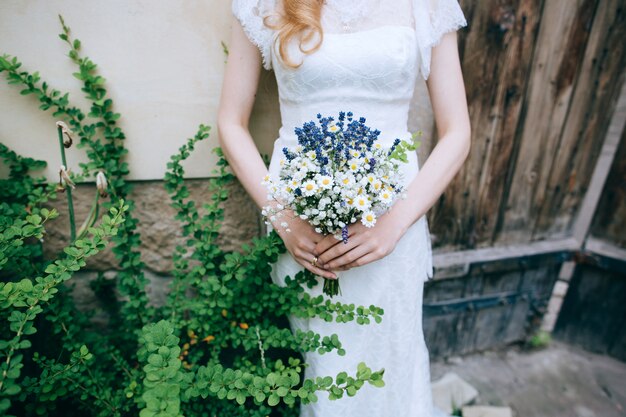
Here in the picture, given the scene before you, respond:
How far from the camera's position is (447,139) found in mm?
1296

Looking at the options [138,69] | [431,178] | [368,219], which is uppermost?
[138,69]

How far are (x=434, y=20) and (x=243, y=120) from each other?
28.0 inches

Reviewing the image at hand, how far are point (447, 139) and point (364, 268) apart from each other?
0.53m

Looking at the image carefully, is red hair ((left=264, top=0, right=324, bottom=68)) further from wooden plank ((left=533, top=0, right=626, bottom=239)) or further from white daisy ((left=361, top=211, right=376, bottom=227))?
wooden plank ((left=533, top=0, right=626, bottom=239))

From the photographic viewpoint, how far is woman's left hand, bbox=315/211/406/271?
3.68 feet

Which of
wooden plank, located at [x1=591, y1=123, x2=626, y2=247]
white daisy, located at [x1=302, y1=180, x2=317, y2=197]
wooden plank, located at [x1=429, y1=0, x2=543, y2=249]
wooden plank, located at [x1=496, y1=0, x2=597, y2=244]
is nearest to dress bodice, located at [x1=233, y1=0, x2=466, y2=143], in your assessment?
white daisy, located at [x1=302, y1=180, x2=317, y2=197]

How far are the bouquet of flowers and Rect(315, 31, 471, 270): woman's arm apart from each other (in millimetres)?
165

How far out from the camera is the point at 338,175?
89 centimetres

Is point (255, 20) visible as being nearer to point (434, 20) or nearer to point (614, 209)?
point (434, 20)

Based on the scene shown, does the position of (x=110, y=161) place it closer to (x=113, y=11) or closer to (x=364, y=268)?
(x=113, y=11)

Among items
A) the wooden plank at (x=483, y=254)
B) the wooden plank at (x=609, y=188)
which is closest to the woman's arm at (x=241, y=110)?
the wooden plank at (x=483, y=254)

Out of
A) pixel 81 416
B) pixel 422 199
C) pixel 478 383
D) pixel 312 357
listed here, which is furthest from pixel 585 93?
pixel 81 416

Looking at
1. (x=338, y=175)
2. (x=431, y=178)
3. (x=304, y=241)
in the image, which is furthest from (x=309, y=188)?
(x=431, y=178)

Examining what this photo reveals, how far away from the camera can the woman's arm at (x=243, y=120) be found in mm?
1241
